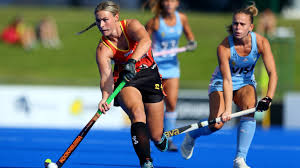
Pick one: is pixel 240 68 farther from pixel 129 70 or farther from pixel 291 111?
pixel 291 111

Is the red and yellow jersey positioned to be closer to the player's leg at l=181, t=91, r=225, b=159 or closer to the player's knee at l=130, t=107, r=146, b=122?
the player's knee at l=130, t=107, r=146, b=122

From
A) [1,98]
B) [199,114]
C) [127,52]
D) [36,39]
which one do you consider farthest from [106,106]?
[36,39]

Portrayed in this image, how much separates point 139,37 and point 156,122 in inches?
34.3

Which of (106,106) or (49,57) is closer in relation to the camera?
(106,106)

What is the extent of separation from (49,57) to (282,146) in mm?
11517

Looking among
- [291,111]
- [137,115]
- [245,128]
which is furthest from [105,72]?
[291,111]

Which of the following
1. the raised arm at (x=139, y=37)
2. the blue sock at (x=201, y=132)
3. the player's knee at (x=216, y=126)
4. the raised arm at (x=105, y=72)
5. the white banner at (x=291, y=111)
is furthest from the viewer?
the white banner at (x=291, y=111)

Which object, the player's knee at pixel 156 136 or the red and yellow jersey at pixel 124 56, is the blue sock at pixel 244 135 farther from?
the red and yellow jersey at pixel 124 56

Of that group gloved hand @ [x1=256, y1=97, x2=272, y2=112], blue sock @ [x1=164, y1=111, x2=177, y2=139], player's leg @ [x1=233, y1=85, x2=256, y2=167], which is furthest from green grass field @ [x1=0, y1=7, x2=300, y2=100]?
gloved hand @ [x1=256, y1=97, x2=272, y2=112]

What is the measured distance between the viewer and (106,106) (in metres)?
5.03

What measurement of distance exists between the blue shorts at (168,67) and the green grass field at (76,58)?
5900 millimetres

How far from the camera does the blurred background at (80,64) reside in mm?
11086

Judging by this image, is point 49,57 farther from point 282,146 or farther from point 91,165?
point 91,165

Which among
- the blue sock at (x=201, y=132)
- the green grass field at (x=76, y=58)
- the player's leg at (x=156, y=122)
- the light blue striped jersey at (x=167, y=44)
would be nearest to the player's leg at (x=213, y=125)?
the blue sock at (x=201, y=132)
